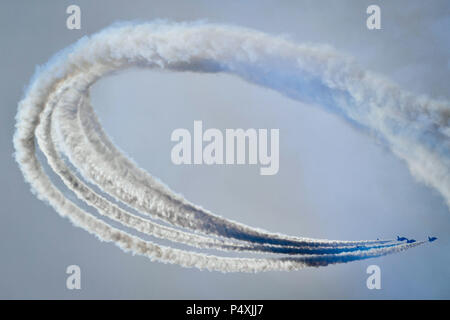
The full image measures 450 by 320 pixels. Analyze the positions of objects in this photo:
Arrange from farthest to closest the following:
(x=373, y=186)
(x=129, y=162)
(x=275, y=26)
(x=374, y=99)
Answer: (x=373, y=186) < (x=275, y=26) < (x=129, y=162) < (x=374, y=99)

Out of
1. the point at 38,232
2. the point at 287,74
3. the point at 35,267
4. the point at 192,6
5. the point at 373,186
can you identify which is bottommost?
the point at 35,267

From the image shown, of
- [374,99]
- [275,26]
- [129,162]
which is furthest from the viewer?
[275,26]

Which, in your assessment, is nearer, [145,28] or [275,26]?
[145,28]

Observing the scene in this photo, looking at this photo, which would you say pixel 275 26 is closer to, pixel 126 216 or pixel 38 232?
pixel 126 216

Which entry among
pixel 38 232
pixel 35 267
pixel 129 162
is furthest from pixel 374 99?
pixel 35 267

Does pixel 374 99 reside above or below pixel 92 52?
below

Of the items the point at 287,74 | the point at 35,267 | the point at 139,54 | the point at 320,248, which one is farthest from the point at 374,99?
the point at 35,267
